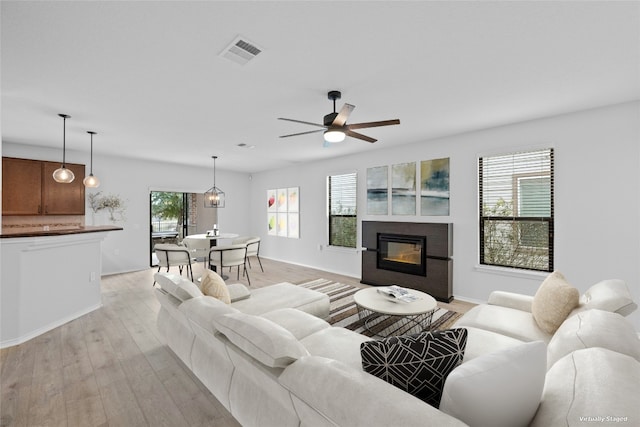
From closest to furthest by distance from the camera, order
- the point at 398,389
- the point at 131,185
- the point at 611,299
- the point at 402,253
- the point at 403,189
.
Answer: the point at 398,389
the point at 611,299
the point at 402,253
the point at 403,189
the point at 131,185

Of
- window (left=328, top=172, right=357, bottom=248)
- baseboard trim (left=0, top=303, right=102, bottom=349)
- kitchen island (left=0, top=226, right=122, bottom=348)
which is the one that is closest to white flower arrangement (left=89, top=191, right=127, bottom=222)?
kitchen island (left=0, top=226, right=122, bottom=348)

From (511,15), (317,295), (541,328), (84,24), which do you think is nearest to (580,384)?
(541,328)

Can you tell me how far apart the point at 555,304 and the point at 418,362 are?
1.69 metres

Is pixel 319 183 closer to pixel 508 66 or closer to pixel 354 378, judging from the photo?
pixel 508 66

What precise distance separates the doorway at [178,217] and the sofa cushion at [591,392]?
8.29 meters

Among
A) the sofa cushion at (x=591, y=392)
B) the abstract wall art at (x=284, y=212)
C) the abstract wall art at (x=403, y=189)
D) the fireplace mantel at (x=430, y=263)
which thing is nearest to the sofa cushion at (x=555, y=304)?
the sofa cushion at (x=591, y=392)

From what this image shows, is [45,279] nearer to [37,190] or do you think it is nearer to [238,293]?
[238,293]

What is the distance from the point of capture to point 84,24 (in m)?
1.87

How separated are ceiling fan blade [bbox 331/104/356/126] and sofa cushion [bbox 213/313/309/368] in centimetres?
192

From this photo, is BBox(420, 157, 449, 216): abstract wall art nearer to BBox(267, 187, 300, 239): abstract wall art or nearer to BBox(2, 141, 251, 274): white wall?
BBox(267, 187, 300, 239): abstract wall art

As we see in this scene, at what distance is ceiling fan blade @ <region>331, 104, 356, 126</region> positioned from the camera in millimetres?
2525

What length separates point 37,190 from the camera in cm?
525

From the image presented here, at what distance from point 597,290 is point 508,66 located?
6.34 ft

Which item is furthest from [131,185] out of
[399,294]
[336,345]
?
[336,345]
